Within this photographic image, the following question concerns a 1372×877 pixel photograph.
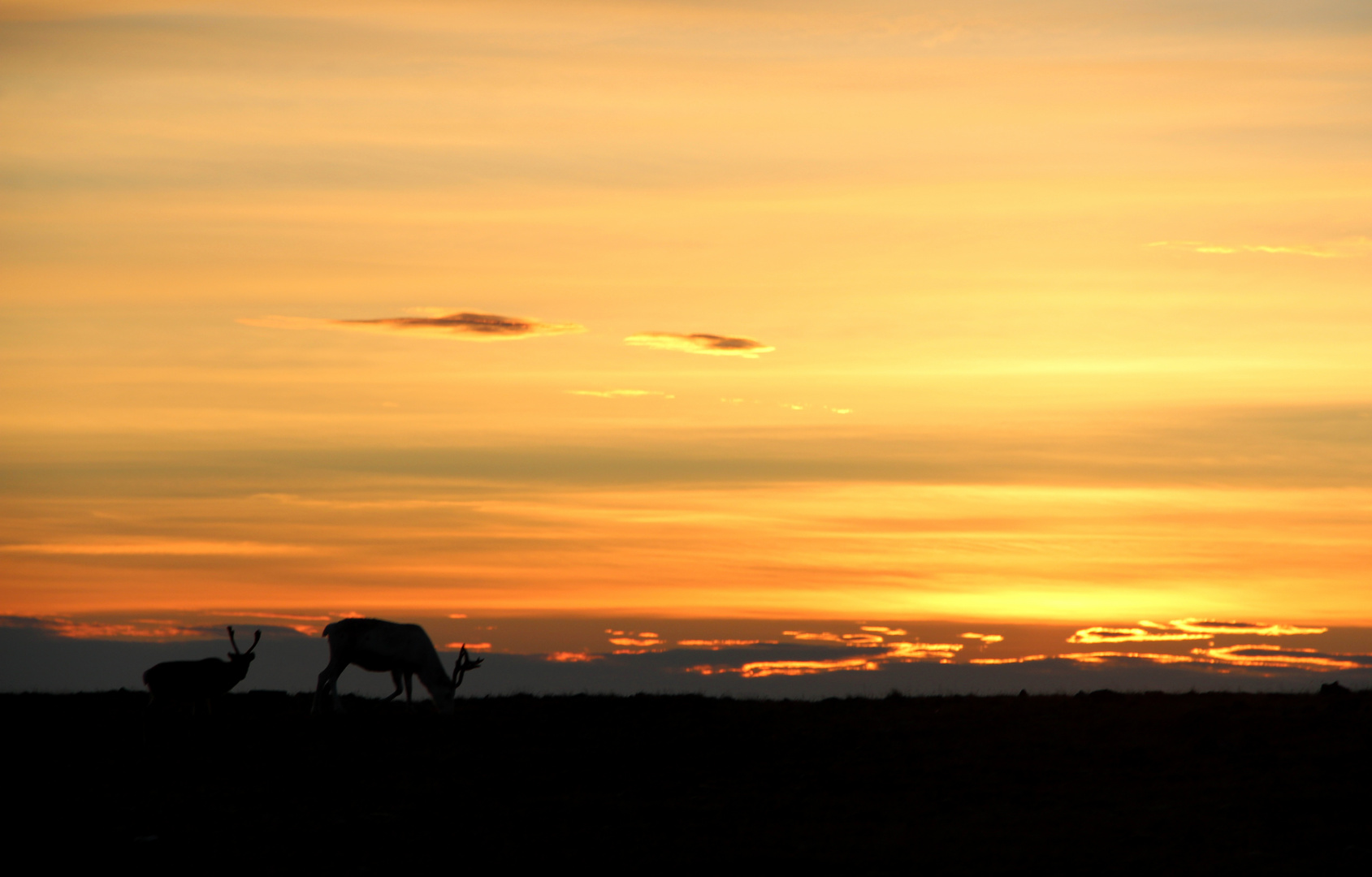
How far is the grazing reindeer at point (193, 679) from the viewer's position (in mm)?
28328

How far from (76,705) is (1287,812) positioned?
25282 mm

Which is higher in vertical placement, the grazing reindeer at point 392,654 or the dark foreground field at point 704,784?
the grazing reindeer at point 392,654

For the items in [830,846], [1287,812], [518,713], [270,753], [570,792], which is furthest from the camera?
[518,713]

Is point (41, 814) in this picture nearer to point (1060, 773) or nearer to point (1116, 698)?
point (1060, 773)

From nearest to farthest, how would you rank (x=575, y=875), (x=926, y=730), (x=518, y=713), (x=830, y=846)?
(x=575, y=875), (x=830, y=846), (x=926, y=730), (x=518, y=713)

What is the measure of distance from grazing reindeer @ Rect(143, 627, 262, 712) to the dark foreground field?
2.35ft

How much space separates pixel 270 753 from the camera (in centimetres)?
2666

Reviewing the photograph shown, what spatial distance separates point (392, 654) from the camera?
3259cm

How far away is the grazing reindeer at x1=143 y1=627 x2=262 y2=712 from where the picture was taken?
28328 mm

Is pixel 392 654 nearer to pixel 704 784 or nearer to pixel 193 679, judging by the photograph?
pixel 193 679

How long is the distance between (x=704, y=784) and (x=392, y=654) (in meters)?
10.5

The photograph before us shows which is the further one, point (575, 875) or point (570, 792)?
point (570, 792)

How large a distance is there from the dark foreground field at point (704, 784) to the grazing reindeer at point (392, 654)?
0.82 m

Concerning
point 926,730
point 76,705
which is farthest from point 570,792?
point 76,705
